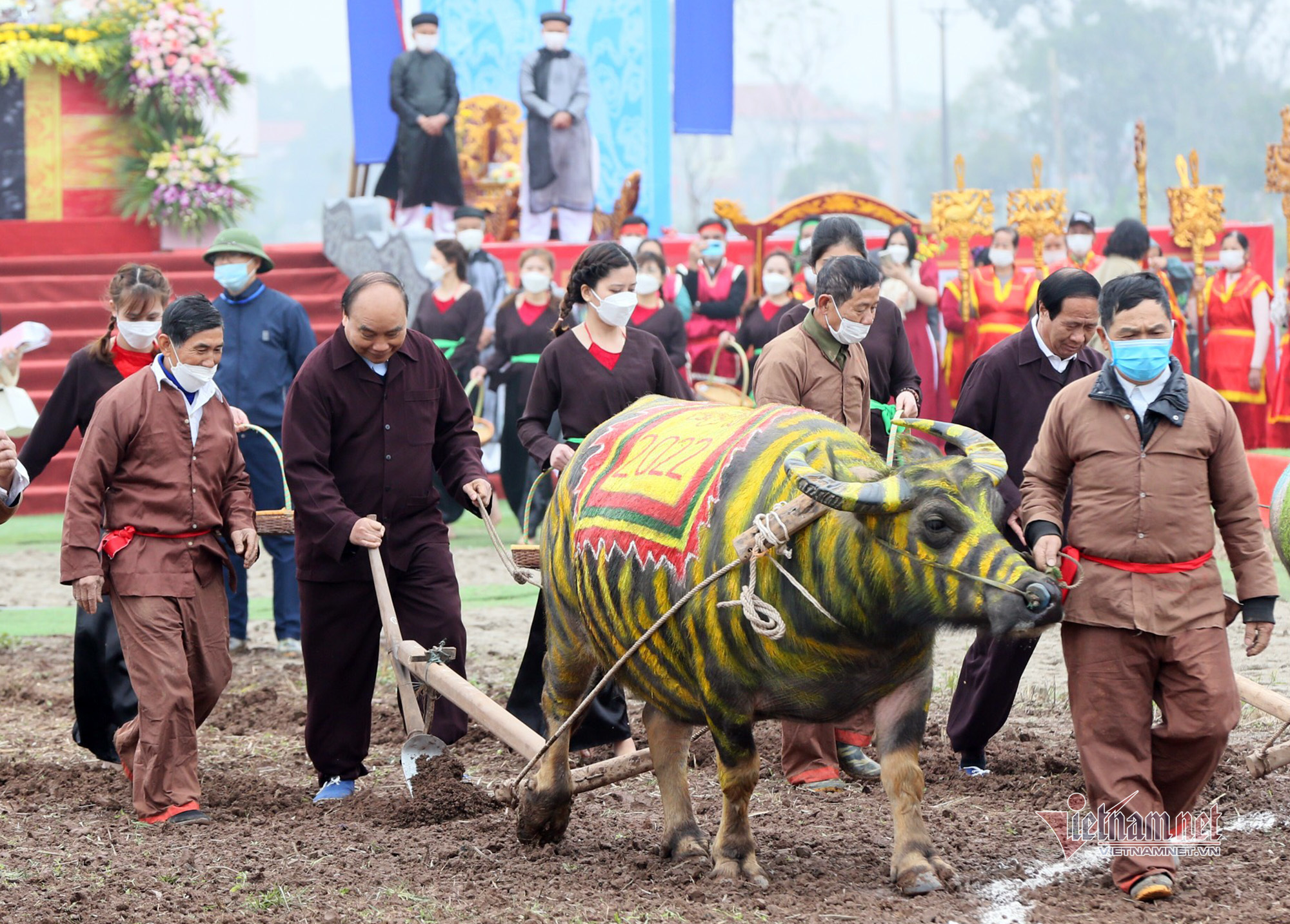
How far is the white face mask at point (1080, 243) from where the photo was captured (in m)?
14.8

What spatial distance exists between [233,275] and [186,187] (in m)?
8.71

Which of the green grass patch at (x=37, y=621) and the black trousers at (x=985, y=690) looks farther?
the green grass patch at (x=37, y=621)

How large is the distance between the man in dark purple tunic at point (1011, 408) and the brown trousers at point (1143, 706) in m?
0.95

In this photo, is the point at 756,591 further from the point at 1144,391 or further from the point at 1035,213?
the point at 1035,213

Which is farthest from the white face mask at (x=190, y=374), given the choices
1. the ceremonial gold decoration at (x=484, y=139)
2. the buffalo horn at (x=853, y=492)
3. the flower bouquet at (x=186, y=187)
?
the ceremonial gold decoration at (x=484, y=139)

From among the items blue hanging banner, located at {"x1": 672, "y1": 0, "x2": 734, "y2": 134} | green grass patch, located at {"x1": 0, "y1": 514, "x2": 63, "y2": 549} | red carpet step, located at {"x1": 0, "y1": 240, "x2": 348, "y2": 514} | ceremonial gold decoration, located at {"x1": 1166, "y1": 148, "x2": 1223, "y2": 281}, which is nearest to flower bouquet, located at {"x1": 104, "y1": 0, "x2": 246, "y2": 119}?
red carpet step, located at {"x1": 0, "y1": 240, "x2": 348, "y2": 514}

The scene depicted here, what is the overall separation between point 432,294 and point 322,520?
687 cm

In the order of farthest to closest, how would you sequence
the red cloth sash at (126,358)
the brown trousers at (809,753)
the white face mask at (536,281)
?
1. the white face mask at (536,281)
2. the red cloth sash at (126,358)
3. the brown trousers at (809,753)

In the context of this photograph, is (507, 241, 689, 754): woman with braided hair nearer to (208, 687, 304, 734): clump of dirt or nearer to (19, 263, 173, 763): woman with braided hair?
(208, 687, 304, 734): clump of dirt

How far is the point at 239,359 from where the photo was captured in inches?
341

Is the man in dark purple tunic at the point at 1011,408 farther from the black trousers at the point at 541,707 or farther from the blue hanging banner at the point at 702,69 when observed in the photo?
the blue hanging banner at the point at 702,69

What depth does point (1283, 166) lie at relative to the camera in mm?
13523

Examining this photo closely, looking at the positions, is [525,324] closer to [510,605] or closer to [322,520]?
[510,605]

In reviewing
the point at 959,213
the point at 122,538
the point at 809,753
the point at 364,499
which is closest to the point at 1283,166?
the point at 959,213
